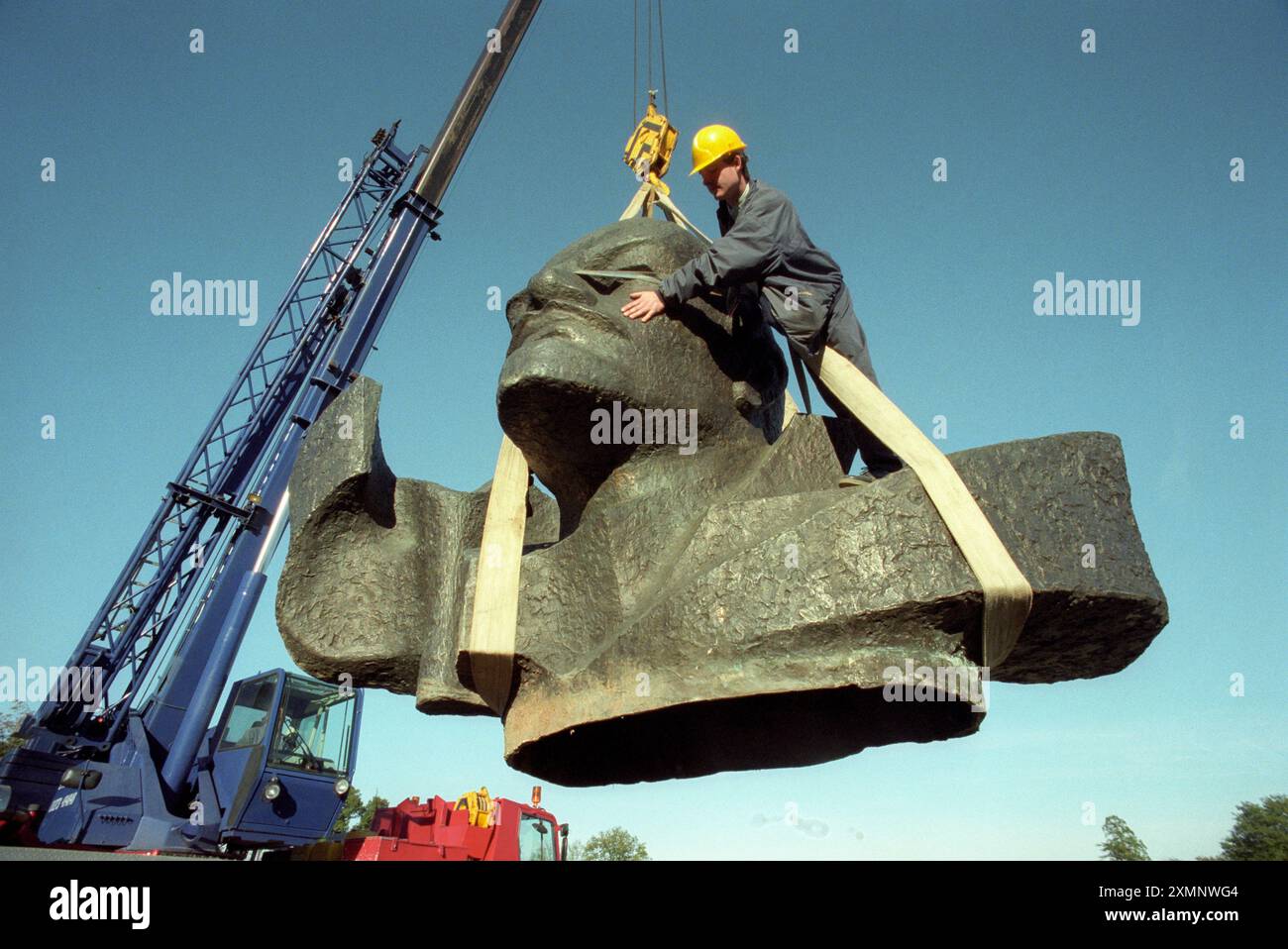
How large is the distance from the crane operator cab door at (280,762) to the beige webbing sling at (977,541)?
28.8 feet

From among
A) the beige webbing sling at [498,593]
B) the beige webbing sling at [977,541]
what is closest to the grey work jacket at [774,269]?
the beige webbing sling at [977,541]

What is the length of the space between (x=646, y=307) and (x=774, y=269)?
0.45m

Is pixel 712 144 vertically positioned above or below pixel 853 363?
above

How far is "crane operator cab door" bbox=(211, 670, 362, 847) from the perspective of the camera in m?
9.89

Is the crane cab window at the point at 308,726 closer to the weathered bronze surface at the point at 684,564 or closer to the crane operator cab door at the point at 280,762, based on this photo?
the crane operator cab door at the point at 280,762

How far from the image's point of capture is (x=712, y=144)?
333cm

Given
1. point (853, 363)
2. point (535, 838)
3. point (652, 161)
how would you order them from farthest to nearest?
point (535, 838) → point (652, 161) → point (853, 363)

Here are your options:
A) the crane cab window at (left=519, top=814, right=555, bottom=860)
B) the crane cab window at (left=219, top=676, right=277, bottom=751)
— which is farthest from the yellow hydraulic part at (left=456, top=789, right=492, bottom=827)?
the crane cab window at (left=219, top=676, right=277, bottom=751)

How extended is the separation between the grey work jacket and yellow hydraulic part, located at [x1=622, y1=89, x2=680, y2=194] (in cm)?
119

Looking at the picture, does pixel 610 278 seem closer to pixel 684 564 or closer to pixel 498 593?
pixel 684 564

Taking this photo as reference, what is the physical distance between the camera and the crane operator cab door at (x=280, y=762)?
32.4 feet

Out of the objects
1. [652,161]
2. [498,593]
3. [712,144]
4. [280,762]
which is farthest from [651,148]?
[280,762]

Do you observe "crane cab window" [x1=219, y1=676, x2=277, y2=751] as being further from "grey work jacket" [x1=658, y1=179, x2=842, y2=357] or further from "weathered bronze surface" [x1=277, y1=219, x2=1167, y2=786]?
"grey work jacket" [x1=658, y1=179, x2=842, y2=357]
